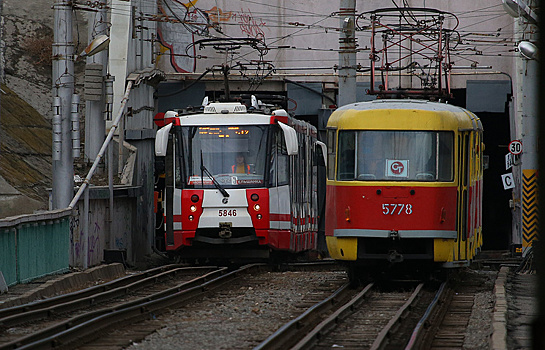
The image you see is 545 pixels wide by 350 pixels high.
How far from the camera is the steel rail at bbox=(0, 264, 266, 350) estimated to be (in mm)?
8867

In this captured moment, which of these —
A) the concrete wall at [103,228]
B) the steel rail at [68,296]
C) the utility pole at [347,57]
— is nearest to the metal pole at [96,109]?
the concrete wall at [103,228]

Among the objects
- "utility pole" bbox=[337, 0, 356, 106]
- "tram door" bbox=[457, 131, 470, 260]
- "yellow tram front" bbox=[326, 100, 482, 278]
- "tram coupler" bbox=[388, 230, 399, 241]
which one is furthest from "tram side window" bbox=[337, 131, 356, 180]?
"utility pole" bbox=[337, 0, 356, 106]

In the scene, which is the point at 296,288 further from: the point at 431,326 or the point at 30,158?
the point at 30,158

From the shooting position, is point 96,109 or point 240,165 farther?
point 96,109

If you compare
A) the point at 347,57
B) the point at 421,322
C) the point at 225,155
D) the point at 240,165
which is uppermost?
the point at 347,57

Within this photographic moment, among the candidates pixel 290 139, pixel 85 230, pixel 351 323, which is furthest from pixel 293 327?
pixel 85 230

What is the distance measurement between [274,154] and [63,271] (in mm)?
4640

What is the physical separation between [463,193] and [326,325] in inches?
232

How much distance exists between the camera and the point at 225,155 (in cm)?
1944

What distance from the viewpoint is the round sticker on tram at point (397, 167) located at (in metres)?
15.2

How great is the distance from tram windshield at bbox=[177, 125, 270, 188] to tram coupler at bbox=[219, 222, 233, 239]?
818mm

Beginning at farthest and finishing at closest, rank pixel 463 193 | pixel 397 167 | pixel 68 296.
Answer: pixel 463 193
pixel 397 167
pixel 68 296

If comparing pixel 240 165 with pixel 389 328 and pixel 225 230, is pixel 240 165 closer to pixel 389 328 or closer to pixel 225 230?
pixel 225 230

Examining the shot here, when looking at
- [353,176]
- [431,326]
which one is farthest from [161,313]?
[353,176]
